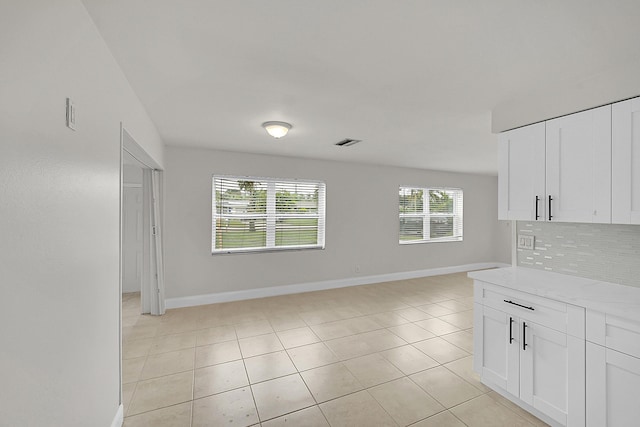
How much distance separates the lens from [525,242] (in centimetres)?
267

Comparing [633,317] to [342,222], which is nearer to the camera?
[633,317]

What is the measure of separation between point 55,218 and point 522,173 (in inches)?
119

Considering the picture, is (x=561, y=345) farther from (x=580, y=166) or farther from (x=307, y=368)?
(x=307, y=368)

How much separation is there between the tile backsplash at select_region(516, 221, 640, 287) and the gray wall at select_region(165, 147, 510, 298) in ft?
10.5

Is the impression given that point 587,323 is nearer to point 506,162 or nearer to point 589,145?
point 589,145

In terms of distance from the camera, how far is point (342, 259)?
554 centimetres

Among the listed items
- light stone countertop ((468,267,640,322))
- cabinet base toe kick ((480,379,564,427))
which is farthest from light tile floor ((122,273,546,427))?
light stone countertop ((468,267,640,322))

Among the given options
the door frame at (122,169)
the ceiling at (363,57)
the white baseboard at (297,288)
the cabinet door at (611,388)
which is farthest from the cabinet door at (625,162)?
the white baseboard at (297,288)

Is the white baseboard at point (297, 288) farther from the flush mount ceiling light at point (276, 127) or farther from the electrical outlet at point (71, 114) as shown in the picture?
the electrical outlet at point (71, 114)

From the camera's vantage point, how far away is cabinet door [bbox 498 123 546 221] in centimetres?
230

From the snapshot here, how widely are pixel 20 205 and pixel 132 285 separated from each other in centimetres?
509

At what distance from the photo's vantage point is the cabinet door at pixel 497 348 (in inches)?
84.7

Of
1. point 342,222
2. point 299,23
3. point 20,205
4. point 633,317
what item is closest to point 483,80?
point 299,23

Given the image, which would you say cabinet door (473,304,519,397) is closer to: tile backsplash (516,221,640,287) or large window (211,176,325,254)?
tile backsplash (516,221,640,287)
